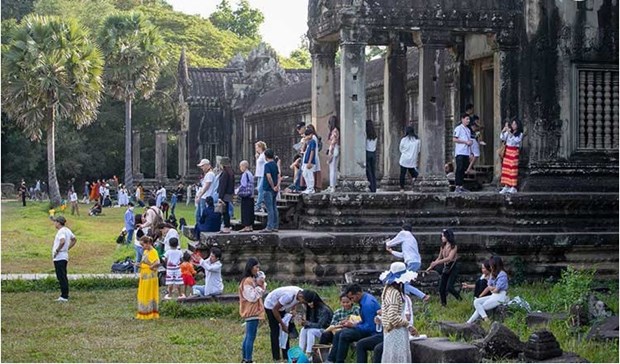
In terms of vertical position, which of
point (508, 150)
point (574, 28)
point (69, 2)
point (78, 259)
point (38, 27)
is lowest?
point (78, 259)

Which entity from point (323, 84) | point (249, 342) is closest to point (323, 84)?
point (323, 84)

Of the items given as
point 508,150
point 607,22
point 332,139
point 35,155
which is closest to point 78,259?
point 332,139

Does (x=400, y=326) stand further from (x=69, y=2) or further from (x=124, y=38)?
(x=69, y=2)

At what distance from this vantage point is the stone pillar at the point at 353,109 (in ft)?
58.1

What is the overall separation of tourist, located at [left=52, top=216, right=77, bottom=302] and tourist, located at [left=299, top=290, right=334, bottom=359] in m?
6.06

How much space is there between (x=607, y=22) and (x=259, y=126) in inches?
922

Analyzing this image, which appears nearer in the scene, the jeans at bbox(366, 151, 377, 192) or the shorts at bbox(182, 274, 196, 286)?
the shorts at bbox(182, 274, 196, 286)

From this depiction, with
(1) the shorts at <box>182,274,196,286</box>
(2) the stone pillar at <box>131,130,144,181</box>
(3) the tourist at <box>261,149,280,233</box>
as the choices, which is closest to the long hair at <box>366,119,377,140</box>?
(3) the tourist at <box>261,149,280,233</box>

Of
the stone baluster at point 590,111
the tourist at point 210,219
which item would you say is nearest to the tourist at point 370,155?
the tourist at point 210,219

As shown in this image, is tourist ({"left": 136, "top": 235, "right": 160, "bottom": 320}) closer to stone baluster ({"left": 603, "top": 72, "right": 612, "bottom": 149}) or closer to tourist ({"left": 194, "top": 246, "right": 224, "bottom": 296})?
tourist ({"left": 194, "top": 246, "right": 224, "bottom": 296})

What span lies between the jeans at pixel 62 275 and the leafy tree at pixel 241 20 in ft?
243

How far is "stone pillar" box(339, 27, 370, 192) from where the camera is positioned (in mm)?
17719

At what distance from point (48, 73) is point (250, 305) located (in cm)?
3341

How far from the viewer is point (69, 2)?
6688cm
